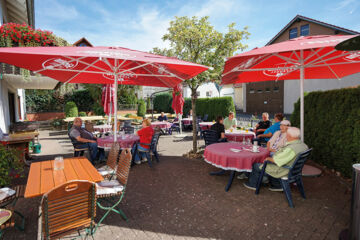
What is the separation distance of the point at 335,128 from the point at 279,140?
1429mm

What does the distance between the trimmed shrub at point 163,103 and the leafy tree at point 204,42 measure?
60.2 ft

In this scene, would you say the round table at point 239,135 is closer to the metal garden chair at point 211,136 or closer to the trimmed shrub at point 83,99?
the metal garden chair at point 211,136

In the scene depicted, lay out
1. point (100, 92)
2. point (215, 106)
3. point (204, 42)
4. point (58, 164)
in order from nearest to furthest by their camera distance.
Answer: point (58, 164)
point (204, 42)
point (215, 106)
point (100, 92)

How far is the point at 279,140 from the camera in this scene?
4.91m

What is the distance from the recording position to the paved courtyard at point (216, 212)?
2936 mm

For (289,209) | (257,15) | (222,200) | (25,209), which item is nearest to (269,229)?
(289,209)

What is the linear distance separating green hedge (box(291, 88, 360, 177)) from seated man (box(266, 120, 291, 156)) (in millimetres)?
1245

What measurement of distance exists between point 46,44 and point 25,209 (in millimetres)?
5295

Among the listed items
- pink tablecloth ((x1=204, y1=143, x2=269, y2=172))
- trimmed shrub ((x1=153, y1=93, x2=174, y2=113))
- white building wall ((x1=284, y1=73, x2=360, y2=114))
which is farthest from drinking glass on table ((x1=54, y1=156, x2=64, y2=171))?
trimmed shrub ((x1=153, y1=93, x2=174, y2=113))

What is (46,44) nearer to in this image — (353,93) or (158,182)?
(158,182)

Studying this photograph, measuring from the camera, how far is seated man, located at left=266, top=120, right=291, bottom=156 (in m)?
4.77

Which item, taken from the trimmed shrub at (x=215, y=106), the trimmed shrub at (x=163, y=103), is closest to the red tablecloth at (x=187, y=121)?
the trimmed shrub at (x=215, y=106)

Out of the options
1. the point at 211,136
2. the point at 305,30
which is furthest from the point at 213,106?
the point at 305,30

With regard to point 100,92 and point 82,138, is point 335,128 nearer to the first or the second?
point 82,138
